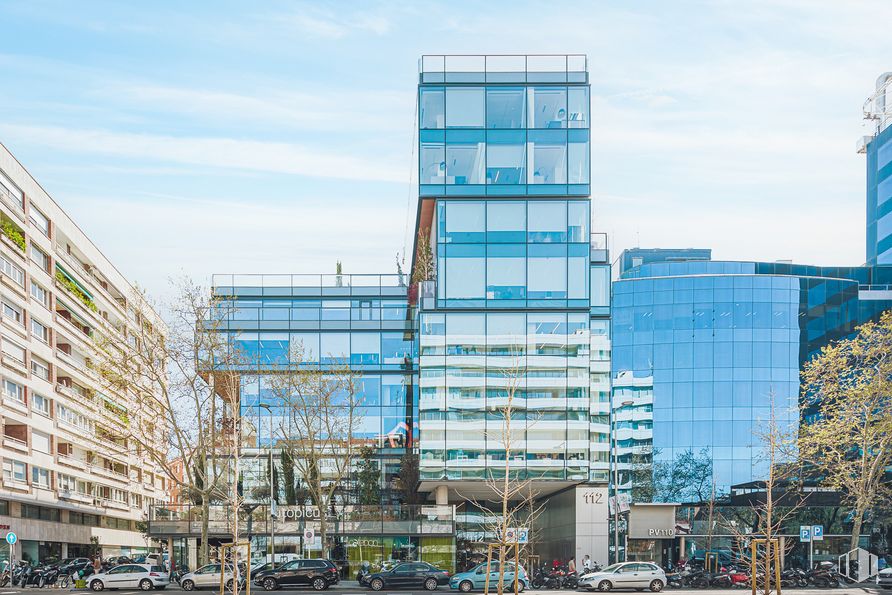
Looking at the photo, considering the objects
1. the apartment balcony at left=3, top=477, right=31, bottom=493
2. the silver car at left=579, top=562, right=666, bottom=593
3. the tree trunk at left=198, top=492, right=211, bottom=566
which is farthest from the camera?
the apartment balcony at left=3, top=477, right=31, bottom=493

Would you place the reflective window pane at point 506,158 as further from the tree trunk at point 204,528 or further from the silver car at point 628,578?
the tree trunk at point 204,528

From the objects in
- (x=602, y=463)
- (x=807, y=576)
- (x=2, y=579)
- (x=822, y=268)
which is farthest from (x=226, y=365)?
(x=822, y=268)

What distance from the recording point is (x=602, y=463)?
59375 millimetres

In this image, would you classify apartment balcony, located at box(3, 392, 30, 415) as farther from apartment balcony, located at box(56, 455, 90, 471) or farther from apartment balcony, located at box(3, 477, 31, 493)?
apartment balcony, located at box(56, 455, 90, 471)

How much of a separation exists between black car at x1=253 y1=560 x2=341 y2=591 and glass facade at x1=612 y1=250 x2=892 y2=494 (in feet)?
156

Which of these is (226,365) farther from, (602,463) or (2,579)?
(602,463)

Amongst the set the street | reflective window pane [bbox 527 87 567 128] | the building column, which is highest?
reflective window pane [bbox 527 87 567 128]

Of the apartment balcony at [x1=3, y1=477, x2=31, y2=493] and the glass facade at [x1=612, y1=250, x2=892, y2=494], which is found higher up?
the glass facade at [x1=612, y1=250, x2=892, y2=494]

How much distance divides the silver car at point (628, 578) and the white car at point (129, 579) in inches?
861

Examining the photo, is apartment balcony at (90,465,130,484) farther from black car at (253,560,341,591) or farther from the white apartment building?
black car at (253,560,341,591)

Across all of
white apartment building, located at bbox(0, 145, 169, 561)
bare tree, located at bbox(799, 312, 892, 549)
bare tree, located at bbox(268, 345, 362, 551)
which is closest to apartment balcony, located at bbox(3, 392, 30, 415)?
white apartment building, located at bbox(0, 145, 169, 561)

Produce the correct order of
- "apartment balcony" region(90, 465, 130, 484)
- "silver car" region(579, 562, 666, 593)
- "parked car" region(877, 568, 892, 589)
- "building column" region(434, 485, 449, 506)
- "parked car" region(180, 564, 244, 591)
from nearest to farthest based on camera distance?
"silver car" region(579, 562, 666, 593)
"parked car" region(180, 564, 244, 591)
"parked car" region(877, 568, 892, 589)
"building column" region(434, 485, 449, 506)
"apartment balcony" region(90, 465, 130, 484)

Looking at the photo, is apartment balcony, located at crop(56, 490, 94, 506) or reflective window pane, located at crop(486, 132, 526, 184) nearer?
reflective window pane, located at crop(486, 132, 526, 184)

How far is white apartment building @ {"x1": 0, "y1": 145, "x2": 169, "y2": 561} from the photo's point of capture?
6228 cm
